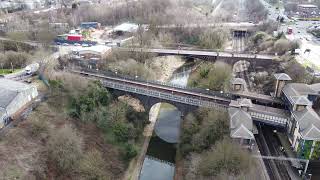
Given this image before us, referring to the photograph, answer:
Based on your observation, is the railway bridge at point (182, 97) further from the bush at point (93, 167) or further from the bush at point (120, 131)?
→ the bush at point (93, 167)

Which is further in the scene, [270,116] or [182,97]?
[182,97]

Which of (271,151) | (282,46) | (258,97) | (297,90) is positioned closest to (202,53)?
(282,46)

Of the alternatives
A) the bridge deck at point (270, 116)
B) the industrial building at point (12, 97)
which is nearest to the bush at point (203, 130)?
the bridge deck at point (270, 116)

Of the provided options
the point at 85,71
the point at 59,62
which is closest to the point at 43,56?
the point at 59,62

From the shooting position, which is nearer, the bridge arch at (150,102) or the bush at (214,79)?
the bridge arch at (150,102)

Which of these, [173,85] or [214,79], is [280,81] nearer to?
[214,79]

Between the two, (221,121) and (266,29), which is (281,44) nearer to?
(266,29)

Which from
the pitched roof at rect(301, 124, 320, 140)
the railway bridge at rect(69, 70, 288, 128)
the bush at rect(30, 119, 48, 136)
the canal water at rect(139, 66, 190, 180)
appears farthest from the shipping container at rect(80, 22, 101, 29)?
the pitched roof at rect(301, 124, 320, 140)
